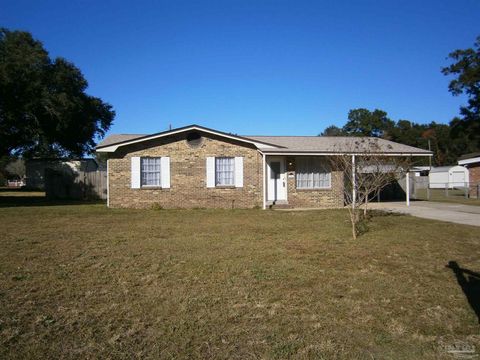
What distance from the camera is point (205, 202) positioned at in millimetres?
16906

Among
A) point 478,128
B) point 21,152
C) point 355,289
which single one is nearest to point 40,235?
point 355,289

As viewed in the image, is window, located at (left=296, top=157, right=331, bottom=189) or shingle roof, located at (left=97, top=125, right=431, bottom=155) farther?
window, located at (left=296, top=157, right=331, bottom=189)

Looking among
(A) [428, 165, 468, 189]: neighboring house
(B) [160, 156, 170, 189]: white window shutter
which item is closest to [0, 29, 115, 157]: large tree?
(B) [160, 156, 170, 189]: white window shutter

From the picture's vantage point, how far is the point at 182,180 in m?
16.9

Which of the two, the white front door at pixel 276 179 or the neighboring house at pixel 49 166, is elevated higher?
the neighboring house at pixel 49 166

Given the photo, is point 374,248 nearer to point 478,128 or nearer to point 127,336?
point 127,336

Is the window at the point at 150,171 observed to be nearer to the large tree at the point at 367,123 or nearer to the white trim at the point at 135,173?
the white trim at the point at 135,173

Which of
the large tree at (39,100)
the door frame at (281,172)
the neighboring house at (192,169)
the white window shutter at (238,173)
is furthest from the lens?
the large tree at (39,100)

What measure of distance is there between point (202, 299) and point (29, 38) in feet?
75.5

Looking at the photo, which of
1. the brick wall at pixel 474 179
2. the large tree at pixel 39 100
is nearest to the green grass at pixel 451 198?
the brick wall at pixel 474 179

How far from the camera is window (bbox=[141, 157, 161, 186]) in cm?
1694

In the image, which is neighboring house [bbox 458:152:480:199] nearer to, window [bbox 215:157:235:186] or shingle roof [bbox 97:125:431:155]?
shingle roof [bbox 97:125:431:155]

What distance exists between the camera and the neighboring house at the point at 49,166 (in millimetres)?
29672

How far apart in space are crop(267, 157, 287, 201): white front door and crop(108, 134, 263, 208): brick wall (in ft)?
5.28
